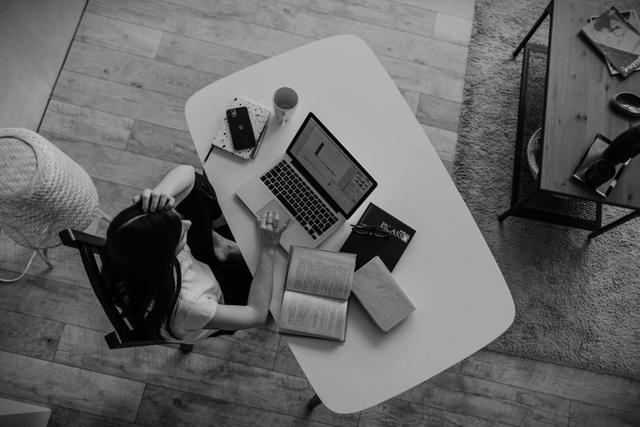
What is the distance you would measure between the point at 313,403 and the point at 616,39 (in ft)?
6.48

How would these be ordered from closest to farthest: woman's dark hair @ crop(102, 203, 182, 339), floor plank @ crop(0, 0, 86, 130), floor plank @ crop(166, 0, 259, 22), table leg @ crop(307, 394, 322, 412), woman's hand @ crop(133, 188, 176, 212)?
woman's dark hair @ crop(102, 203, 182, 339), woman's hand @ crop(133, 188, 176, 212), table leg @ crop(307, 394, 322, 412), floor plank @ crop(0, 0, 86, 130), floor plank @ crop(166, 0, 259, 22)

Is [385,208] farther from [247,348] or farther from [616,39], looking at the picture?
[616,39]

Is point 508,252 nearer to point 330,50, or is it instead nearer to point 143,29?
point 330,50

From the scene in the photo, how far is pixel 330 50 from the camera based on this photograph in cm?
157

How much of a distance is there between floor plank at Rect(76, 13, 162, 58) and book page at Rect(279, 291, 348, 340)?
1614mm

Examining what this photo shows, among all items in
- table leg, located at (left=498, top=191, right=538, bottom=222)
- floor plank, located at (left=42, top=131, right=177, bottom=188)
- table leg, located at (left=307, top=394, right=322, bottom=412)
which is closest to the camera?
table leg, located at (left=307, top=394, right=322, bottom=412)

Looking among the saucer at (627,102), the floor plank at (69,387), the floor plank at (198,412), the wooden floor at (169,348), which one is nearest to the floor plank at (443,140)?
the wooden floor at (169,348)

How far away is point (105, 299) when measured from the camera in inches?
44.6

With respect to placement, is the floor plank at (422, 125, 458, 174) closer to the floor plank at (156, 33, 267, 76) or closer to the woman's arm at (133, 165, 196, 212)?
the floor plank at (156, 33, 267, 76)

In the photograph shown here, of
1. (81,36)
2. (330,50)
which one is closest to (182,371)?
(330,50)

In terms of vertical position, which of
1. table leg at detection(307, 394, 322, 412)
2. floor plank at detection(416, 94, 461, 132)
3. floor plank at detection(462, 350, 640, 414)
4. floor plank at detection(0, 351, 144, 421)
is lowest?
floor plank at detection(0, 351, 144, 421)

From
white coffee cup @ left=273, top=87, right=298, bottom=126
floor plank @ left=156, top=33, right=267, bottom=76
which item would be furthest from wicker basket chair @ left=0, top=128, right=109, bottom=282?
floor plank @ left=156, top=33, right=267, bottom=76

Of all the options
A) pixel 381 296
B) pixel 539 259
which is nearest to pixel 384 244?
pixel 381 296

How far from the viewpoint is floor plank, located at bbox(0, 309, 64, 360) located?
→ 1.91m
